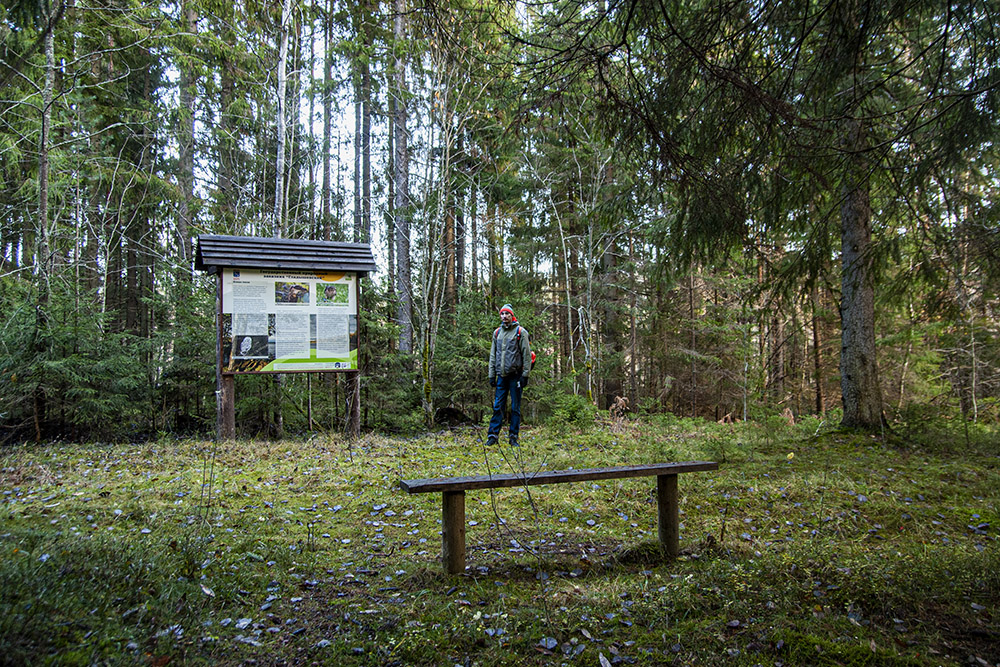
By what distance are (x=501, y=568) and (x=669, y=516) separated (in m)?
1.43

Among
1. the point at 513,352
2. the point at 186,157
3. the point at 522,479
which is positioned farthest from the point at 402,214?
the point at 522,479

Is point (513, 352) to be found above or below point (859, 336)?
below

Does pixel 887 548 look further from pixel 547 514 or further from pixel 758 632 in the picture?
pixel 547 514

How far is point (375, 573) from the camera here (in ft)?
12.1

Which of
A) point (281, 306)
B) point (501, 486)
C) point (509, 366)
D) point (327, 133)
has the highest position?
point (327, 133)

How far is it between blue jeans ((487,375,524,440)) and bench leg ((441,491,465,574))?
4.82 m

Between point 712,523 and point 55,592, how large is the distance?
497cm

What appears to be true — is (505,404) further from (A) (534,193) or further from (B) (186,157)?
(B) (186,157)

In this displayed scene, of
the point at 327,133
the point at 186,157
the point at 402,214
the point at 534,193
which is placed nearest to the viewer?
the point at 402,214

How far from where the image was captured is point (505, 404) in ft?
28.4

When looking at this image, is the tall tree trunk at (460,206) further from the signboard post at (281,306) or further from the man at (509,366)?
the signboard post at (281,306)

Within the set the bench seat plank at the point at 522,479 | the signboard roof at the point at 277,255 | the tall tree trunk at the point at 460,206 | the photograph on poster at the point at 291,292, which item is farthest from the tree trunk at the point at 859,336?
the photograph on poster at the point at 291,292

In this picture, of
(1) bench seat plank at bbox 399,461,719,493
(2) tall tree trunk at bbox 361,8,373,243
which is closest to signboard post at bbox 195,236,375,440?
(1) bench seat plank at bbox 399,461,719,493

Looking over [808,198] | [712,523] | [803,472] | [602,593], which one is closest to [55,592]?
[602,593]
